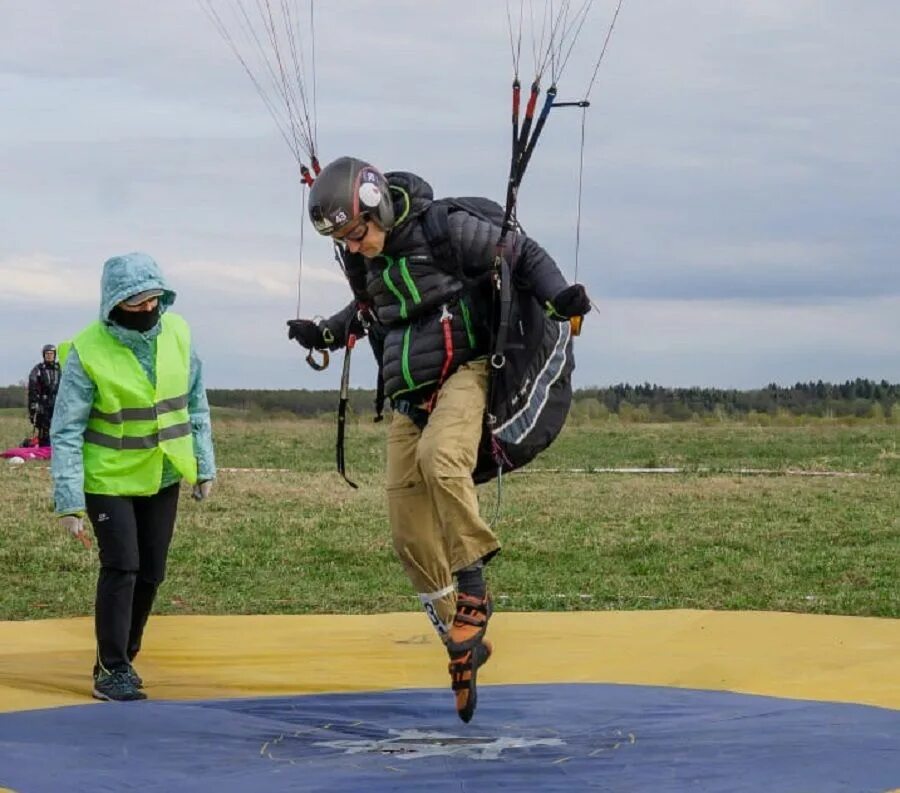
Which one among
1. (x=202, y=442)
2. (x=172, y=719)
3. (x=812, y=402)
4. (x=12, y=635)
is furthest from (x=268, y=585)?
(x=812, y=402)

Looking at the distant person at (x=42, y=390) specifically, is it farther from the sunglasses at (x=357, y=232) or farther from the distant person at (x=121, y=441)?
the sunglasses at (x=357, y=232)

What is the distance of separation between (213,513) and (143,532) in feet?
24.7

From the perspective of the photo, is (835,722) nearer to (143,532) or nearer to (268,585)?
(143,532)

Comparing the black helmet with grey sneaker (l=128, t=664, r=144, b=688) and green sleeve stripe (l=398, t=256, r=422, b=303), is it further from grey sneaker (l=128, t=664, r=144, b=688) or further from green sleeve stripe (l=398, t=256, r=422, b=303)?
grey sneaker (l=128, t=664, r=144, b=688)

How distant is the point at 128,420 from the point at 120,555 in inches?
16.9

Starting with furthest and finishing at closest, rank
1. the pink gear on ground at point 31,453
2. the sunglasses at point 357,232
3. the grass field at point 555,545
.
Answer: the pink gear on ground at point 31,453
the grass field at point 555,545
the sunglasses at point 357,232

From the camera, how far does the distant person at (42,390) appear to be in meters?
19.1

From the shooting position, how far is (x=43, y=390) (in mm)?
19141

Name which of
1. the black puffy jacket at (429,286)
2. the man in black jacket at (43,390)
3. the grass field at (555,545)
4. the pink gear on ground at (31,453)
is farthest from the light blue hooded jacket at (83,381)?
the man in black jacket at (43,390)

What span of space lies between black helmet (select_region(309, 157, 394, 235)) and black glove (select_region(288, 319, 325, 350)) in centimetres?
54

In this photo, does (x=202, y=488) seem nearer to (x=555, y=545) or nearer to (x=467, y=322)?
(x=467, y=322)

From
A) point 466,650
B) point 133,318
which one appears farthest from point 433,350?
point 133,318

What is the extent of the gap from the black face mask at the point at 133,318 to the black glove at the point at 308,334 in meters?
0.46

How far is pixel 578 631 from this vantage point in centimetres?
607
